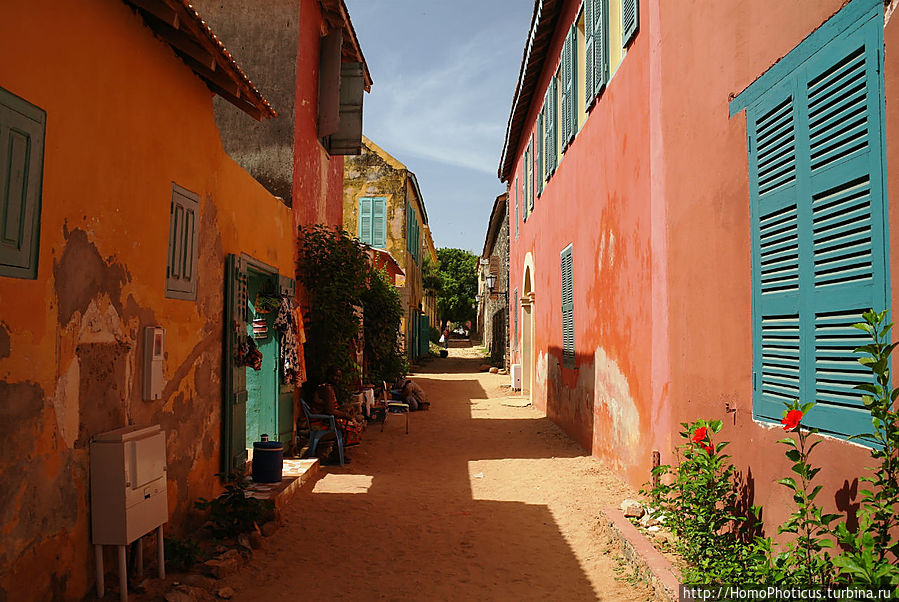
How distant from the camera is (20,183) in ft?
9.98

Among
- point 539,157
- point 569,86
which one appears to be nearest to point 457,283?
point 539,157

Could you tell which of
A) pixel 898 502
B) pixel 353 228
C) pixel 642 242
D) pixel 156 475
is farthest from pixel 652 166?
pixel 353 228

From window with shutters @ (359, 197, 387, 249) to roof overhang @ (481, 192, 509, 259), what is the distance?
13.4 feet

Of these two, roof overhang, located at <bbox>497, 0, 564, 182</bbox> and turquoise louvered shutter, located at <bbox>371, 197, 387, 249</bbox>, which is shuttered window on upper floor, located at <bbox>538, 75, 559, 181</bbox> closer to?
roof overhang, located at <bbox>497, 0, 564, 182</bbox>

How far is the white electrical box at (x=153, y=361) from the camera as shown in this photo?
14.2 ft

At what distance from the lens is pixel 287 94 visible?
8430mm

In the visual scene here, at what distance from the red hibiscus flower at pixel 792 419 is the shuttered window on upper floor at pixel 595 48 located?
5.46 metres

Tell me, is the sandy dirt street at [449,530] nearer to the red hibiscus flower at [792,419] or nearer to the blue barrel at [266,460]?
the blue barrel at [266,460]

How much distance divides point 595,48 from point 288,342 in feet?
16.2

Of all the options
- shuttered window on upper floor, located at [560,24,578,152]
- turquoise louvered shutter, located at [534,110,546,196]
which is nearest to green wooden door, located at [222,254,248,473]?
shuttered window on upper floor, located at [560,24,578,152]

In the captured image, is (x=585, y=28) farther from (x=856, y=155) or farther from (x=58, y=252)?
(x=58, y=252)

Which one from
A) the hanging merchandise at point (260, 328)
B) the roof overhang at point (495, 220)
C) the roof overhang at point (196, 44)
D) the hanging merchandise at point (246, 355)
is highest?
the roof overhang at point (495, 220)

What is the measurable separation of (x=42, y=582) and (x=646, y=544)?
3.50m

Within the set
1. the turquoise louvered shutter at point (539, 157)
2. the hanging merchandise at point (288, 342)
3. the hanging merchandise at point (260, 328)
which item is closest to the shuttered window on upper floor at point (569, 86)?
the turquoise louvered shutter at point (539, 157)
